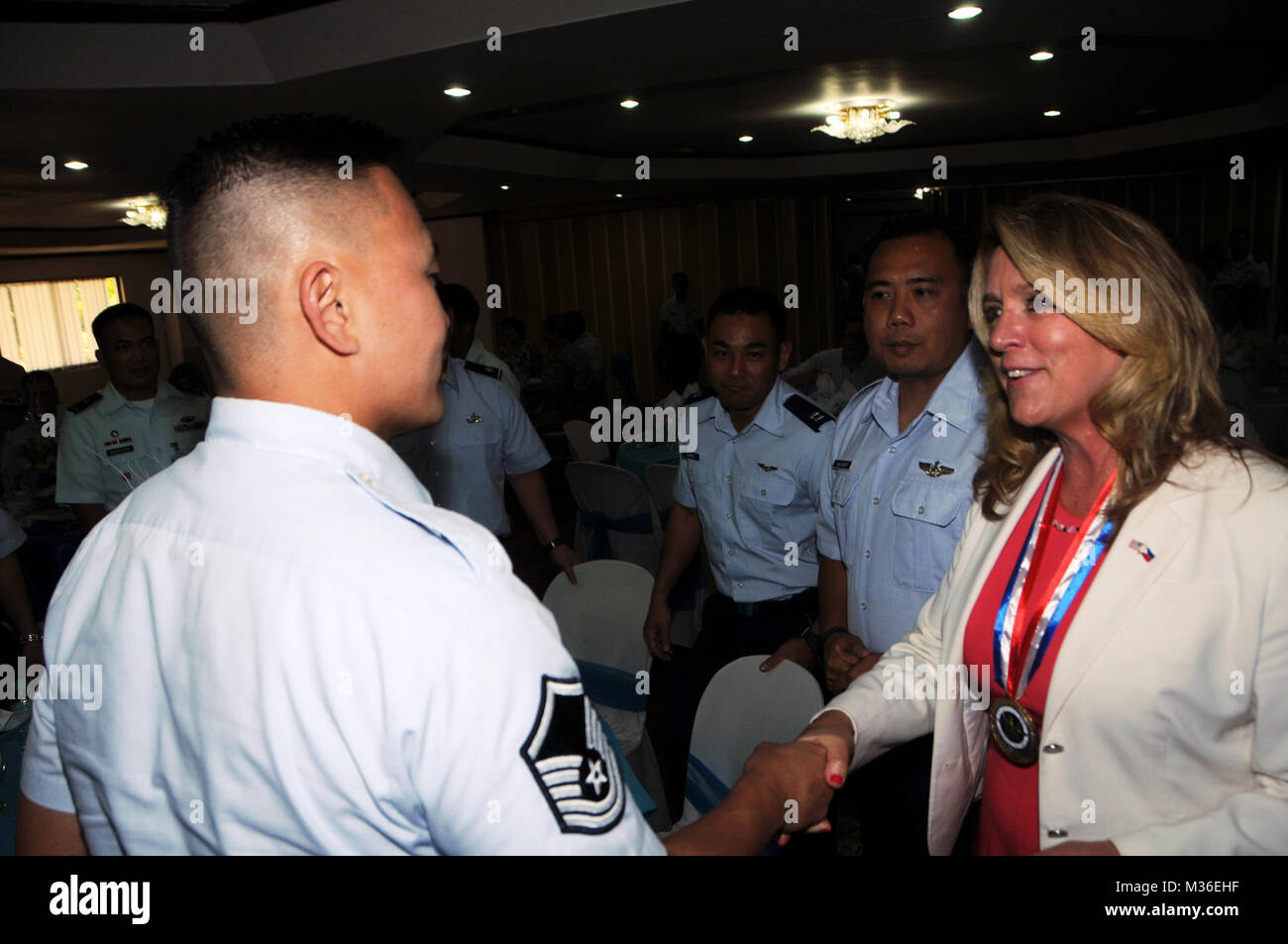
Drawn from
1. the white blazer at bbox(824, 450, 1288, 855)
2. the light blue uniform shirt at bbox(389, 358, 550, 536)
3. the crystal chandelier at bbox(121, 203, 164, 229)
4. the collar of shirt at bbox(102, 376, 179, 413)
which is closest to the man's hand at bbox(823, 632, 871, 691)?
the white blazer at bbox(824, 450, 1288, 855)

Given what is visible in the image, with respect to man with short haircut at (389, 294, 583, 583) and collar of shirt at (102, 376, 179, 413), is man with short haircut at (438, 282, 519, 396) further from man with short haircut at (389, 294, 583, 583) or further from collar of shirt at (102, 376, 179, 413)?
collar of shirt at (102, 376, 179, 413)

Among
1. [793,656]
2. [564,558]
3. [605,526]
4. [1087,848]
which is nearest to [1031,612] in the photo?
[1087,848]

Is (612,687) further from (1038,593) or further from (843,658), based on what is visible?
(1038,593)

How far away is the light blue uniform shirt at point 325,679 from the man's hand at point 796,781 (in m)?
0.56

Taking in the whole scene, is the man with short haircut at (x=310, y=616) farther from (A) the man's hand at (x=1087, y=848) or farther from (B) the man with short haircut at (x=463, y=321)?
(B) the man with short haircut at (x=463, y=321)

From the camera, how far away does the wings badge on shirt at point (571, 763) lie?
2.45 feet

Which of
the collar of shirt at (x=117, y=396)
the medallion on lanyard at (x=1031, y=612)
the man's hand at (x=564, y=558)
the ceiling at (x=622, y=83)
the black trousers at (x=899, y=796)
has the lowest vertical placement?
the black trousers at (x=899, y=796)

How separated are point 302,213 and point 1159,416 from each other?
1.21m

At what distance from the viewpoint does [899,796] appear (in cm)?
202

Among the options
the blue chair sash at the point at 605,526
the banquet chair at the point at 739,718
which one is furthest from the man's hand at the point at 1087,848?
the blue chair sash at the point at 605,526

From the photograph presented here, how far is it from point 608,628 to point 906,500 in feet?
3.50

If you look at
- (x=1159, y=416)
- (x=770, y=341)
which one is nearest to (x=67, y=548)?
(x=770, y=341)

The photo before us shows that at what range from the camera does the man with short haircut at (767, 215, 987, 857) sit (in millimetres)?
2033

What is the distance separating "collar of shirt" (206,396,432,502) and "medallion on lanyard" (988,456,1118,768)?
103cm
